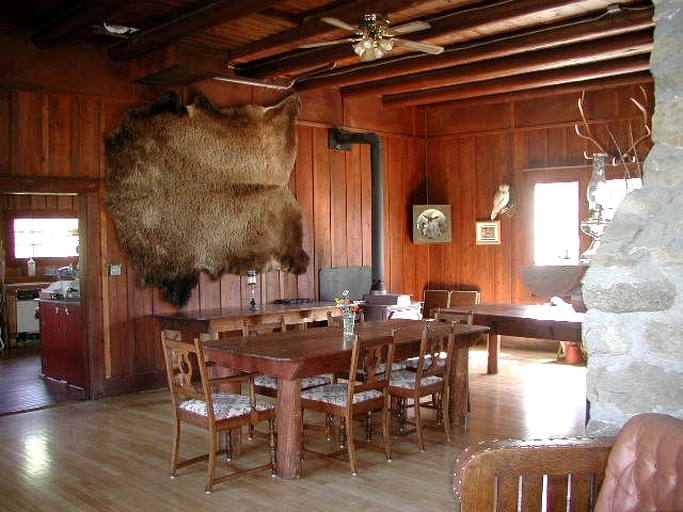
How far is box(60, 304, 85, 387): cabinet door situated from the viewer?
7.15 m

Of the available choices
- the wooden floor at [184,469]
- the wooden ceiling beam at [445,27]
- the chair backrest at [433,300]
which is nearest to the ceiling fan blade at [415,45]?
the wooden ceiling beam at [445,27]

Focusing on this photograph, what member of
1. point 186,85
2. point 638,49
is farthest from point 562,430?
point 186,85

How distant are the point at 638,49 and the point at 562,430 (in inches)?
146

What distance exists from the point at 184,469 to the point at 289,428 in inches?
31.4

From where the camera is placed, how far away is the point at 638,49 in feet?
22.9

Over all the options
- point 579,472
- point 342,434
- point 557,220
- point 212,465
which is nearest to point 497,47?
point 557,220

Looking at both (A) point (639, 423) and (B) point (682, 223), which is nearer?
(A) point (639, 423)

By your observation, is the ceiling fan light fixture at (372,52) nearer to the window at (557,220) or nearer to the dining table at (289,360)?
the dining table at (289,360)

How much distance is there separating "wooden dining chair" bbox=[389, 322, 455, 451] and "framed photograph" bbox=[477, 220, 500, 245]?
4.55m

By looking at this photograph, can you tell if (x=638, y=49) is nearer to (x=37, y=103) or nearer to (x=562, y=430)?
(x=562, y=430)

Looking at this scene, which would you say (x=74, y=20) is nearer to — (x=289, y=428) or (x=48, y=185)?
(x=48, y=185)

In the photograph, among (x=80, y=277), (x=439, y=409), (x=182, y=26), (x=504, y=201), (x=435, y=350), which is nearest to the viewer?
(x=435, y=350)

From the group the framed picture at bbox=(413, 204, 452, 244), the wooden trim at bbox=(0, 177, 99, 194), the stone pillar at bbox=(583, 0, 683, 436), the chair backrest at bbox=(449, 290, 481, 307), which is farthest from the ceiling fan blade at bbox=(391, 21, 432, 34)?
the chair backrest at bbox=(449, 290, 481, 307)

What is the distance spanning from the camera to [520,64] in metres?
7.59
